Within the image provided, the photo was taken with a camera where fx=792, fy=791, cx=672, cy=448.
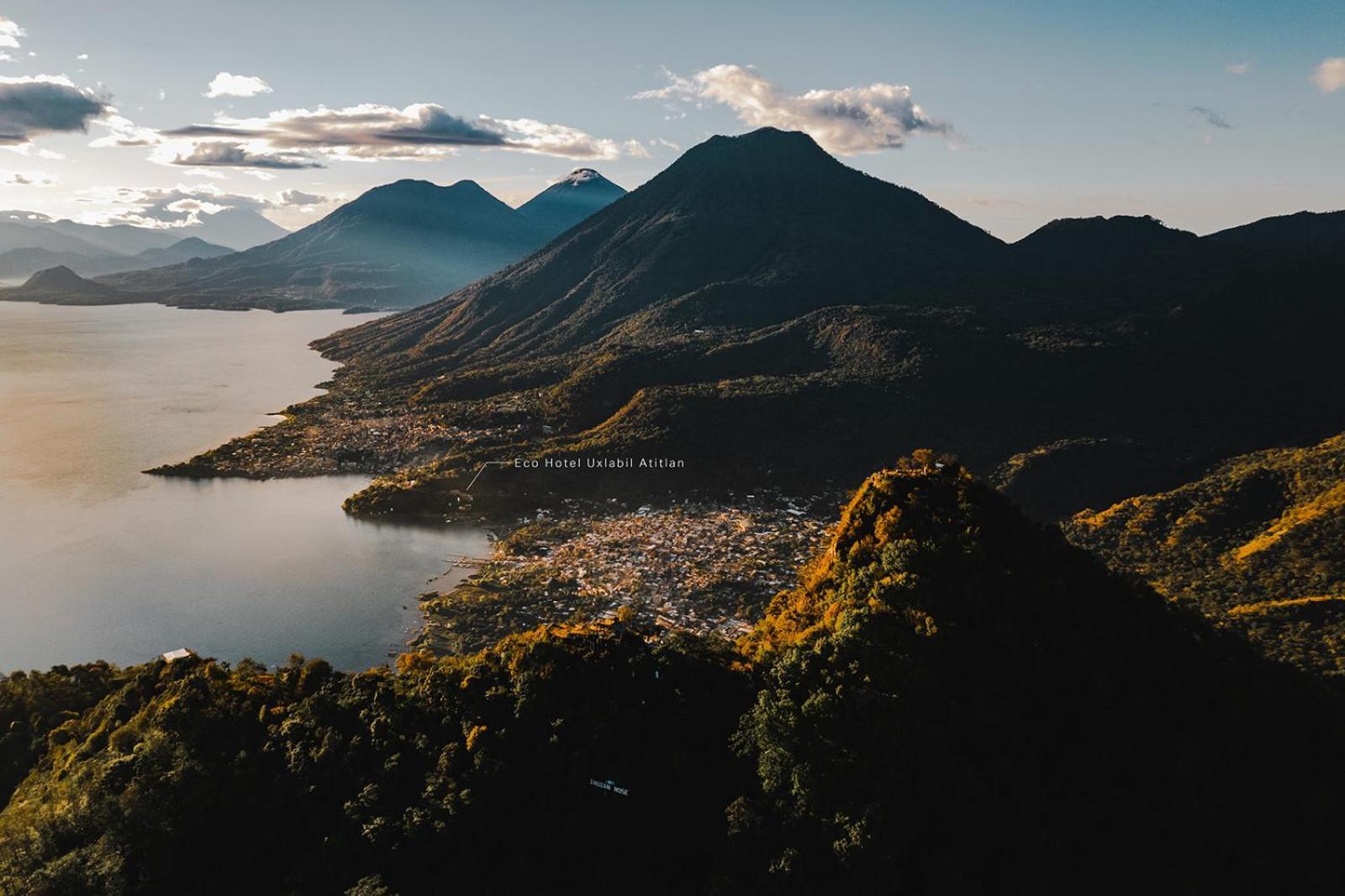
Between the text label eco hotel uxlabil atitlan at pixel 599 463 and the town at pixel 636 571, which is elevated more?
the text label eco hotel uxlabil atitlan at pixel 599 463

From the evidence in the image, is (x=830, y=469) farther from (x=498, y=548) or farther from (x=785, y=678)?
(x=785, y=678)

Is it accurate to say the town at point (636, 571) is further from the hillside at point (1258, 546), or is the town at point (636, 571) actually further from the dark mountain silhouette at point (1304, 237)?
the dark mountain silhouette at point (1304, 237)

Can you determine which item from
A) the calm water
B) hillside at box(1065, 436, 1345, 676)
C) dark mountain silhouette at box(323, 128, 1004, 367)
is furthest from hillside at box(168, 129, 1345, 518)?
hillside at box(1065, 436, 1345, 676)

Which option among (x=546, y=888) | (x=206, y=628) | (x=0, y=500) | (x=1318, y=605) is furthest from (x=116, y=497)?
(x=1318, y=605)

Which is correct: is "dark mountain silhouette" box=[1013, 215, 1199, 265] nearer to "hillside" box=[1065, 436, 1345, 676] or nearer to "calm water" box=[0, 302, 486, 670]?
"hillside" box=[1065, 436, 1345, 676]

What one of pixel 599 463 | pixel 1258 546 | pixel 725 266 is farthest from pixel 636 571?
pixel 725 266

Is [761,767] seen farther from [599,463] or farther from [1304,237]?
[1304,237]

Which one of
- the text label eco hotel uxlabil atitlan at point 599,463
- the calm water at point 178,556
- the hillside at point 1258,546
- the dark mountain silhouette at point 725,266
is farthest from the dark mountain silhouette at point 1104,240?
the calm water at point 178,556
